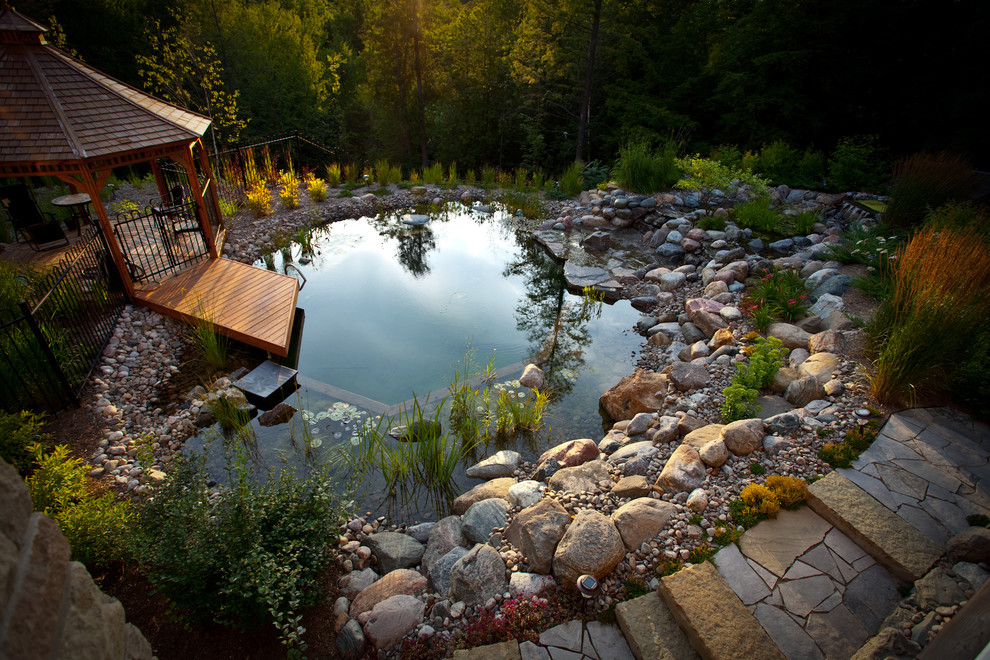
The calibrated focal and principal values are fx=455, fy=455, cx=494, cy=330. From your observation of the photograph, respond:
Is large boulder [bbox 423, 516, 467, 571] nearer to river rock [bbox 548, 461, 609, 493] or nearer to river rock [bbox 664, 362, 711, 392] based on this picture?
river rock [bbox 548, 461, 609, 493]

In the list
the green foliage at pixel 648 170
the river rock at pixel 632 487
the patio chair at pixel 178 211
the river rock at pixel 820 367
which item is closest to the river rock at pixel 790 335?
the river rock at pixel 820 367

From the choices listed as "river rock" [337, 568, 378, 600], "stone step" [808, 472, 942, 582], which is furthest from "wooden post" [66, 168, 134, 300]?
"stone step" [808, 472, 942, 582]

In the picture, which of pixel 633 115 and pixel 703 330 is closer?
pixel 703 330

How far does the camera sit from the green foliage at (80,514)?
2.59m

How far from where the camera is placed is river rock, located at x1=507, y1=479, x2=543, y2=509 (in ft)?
11.6

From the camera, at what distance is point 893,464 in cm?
314

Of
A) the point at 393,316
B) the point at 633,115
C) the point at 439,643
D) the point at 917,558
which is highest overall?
the point at 633,115

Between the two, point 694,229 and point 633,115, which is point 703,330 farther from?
point 633,115

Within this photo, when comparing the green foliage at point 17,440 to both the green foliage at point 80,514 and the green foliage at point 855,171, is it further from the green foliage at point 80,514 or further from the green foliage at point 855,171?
the green foliage at point 855,171

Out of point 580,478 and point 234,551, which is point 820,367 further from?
point 234,551

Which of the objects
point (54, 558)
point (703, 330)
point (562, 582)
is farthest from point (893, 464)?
point (54, 558)

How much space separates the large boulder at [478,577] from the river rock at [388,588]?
0.23 m

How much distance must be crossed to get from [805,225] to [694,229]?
1.65 m

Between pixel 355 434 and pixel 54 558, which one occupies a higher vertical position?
pixel 54 558
